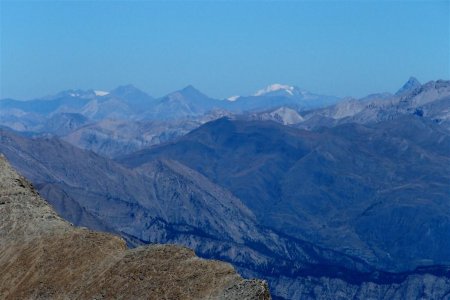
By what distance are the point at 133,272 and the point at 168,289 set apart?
5.50 metres

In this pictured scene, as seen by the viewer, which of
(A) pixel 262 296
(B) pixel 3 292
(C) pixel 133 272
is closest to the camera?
(A) pixel 262 296

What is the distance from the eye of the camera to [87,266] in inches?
3243

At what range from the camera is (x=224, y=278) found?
72.7 m

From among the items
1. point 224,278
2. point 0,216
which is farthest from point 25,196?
point 224,278

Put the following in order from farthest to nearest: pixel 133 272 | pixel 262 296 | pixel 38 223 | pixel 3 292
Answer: pixel 38 223 → pixel 3 292 → pixel 133 272 → pixel 262 296

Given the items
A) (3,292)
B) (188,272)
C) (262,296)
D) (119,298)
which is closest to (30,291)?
(3,292)

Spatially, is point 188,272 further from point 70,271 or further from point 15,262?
point 15,262

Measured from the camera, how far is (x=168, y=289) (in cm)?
7412

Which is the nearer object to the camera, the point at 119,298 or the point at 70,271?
the point at 119,298

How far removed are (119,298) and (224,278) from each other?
9.61m

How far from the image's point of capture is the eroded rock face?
7324 centimetres

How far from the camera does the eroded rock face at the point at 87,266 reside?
73.2 m

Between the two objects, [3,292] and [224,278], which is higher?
[224,278]

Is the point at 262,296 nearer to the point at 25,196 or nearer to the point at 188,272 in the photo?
the point at 188,272
